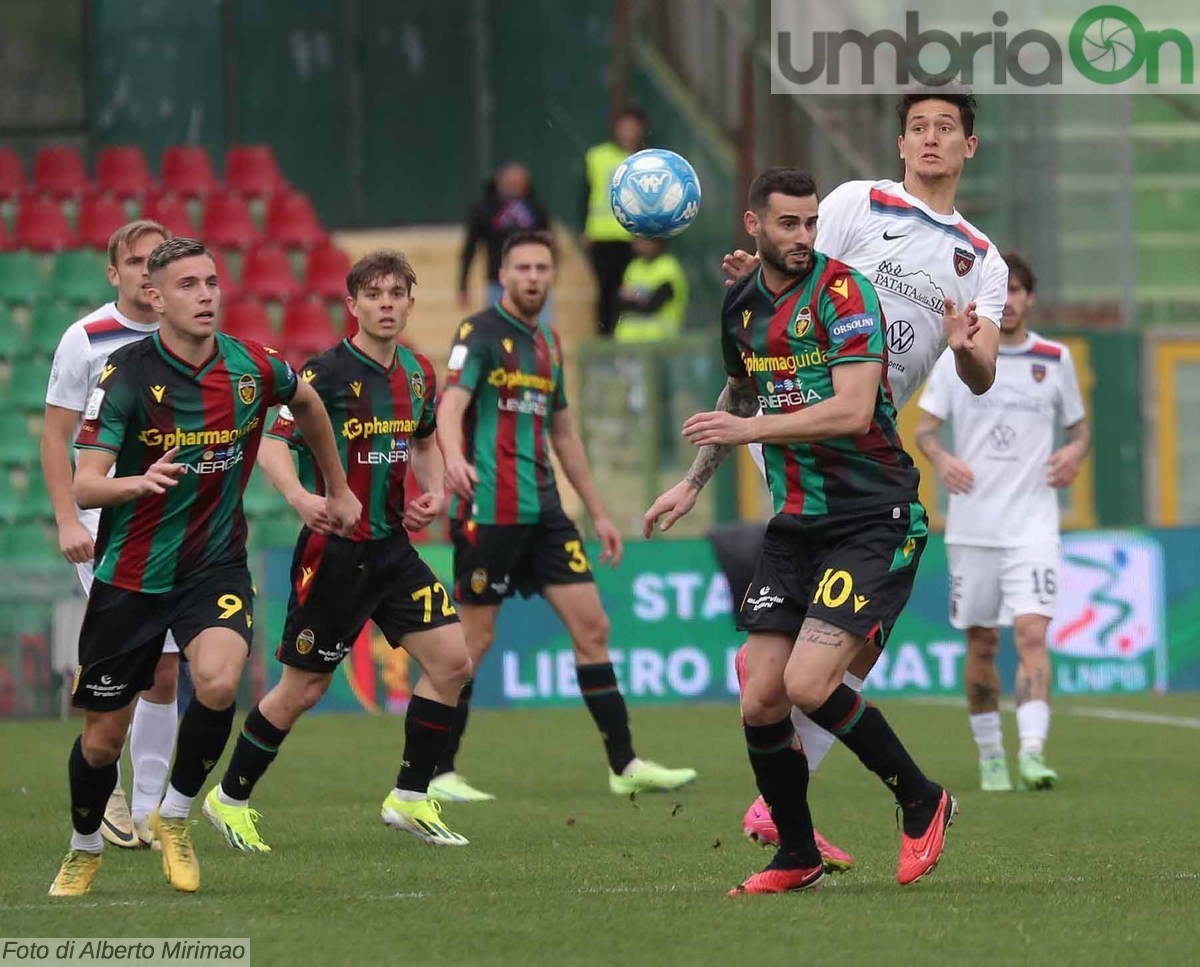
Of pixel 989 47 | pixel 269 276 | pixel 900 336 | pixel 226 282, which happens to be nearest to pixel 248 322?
pixel 226 282

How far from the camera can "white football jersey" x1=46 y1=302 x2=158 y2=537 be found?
7.76m

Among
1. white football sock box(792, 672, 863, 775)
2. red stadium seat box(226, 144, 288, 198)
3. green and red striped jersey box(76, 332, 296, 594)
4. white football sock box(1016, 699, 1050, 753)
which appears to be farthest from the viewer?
red stadium seat box(226, 144, 288, 198)

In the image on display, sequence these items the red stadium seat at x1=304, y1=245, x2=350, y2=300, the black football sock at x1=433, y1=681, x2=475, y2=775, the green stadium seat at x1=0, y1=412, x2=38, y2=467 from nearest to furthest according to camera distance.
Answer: the black football sock at x1=433, y1=681, x2=475, y2=775, the green stadium seat at x1=0, y1=412, x2=38, y2=467, the red stadium seat at x1=304, y1=245, x2=350, y2=300

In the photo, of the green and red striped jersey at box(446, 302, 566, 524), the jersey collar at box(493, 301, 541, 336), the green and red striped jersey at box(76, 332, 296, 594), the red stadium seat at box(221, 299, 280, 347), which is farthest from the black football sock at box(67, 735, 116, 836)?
the red stadium seat at box(221, 299, 280, 347)

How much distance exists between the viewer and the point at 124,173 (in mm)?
19844

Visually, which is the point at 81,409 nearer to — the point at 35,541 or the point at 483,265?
the point at 35,541

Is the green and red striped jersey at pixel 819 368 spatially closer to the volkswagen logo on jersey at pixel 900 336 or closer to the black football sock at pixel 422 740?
the volkswagen logo on jersey at pixel 900 336

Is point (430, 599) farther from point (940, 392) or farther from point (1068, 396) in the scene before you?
point (1068, 396)

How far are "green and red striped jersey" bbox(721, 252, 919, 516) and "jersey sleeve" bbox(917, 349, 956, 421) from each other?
385 cm

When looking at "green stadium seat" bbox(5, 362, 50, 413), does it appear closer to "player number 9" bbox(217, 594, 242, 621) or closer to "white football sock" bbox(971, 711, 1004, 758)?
"white football sock" bbox(971, 711, 1004, 758)

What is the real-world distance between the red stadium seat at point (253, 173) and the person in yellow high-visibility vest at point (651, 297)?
4.08 m

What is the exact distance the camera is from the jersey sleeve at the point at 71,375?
7746mm

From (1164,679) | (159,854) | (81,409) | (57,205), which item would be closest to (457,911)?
(159,854)

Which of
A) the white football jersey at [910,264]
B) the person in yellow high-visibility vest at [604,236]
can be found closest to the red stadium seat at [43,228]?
the person in yellow high-visibility vest at [604,236]
